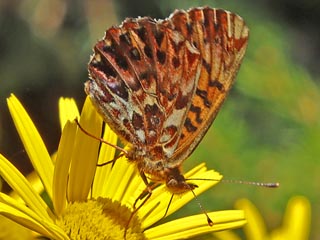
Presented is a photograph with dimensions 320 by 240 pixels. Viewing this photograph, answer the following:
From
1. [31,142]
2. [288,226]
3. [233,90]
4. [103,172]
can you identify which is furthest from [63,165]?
[233,90]

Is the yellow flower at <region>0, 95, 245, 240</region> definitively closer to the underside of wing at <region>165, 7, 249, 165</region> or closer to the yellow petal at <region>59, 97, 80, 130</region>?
the yellow petal at <region>59, 97, 80, 130</region>

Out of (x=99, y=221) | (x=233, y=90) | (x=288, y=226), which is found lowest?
(x=288, y=226)

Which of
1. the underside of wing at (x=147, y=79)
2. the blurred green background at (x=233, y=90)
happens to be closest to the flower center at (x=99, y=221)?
the underside of wing at (x=147, y=79)

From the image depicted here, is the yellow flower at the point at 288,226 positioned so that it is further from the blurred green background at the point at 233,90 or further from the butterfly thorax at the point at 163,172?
the blurred green background at the point at 233,90

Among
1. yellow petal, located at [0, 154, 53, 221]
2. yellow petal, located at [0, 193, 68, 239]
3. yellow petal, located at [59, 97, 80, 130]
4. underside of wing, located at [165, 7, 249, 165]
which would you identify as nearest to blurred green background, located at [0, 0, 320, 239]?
yellow petal, located at [59, 97, 80, 130]

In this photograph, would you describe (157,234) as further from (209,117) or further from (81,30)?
(81,30)

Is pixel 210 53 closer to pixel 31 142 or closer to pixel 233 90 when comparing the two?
pixel 31 142
